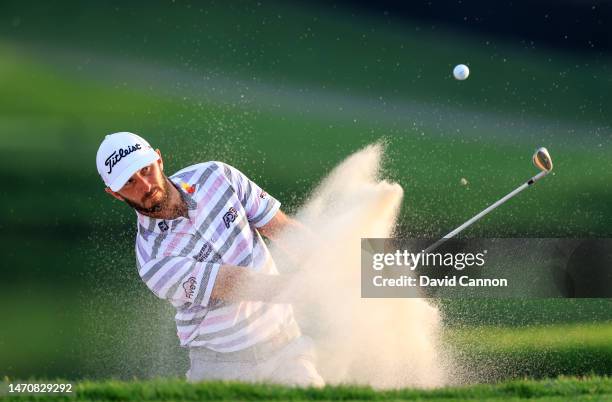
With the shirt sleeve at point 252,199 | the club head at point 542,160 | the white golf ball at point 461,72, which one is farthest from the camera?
the white golf ball at point 461,72

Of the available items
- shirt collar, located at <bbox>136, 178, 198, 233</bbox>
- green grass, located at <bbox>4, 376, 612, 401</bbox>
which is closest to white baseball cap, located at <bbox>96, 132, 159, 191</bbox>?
shirt collar, located at <bbox>136, 178, 198, 233</bbox>

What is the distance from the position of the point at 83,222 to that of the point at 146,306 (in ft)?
1.61

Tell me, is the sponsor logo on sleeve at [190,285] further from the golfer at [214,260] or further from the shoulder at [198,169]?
the shoulder at [198,169]

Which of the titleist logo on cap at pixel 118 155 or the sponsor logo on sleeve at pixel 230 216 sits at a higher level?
the titleist logo on cap at pixel 118 155

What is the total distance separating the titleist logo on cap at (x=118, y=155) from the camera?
3.37 meters

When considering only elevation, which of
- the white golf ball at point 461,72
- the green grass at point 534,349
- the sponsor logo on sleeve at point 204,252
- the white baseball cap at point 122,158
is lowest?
the green grass at point 534,349

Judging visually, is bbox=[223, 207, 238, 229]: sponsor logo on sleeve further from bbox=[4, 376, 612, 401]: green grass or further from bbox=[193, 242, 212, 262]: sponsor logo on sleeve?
A: bbox=[4, 376, 612, 401]: green grass

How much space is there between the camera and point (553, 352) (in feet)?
14.9

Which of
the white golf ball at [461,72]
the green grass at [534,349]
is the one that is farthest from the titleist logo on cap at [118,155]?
the green grass at [534,349]

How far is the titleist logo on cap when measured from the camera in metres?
3.37

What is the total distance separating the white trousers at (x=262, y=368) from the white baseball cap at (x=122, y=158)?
2.49ft

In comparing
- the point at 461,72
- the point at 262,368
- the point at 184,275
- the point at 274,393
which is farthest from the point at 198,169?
the point at 461,72

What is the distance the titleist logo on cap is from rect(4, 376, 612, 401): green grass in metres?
0.78

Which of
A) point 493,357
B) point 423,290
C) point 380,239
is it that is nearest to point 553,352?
point 493,357
